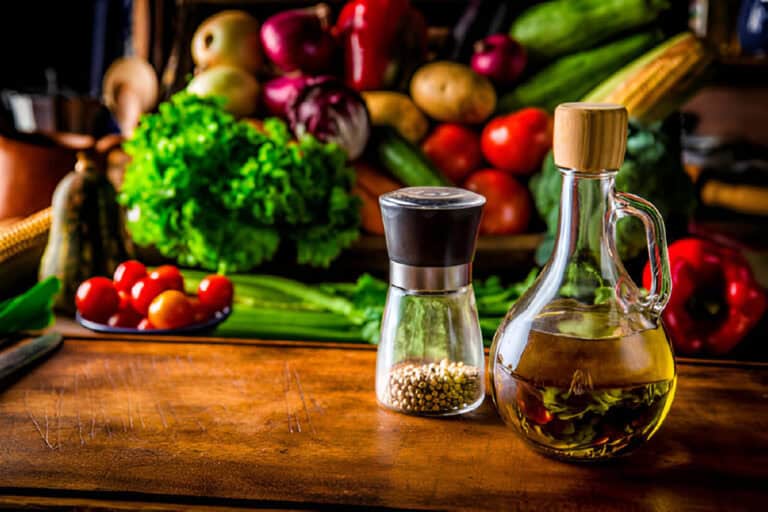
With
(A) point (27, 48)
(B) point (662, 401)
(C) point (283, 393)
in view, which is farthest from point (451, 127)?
(A) point (27, 48)

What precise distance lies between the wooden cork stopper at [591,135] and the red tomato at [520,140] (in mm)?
1019

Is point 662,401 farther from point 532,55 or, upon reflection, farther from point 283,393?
point 532,55

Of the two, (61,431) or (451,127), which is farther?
(451,127)

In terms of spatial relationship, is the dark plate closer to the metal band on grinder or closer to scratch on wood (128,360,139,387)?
scratch on wood (128,360,139,387)

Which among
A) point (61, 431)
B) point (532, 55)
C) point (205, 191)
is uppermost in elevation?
point (532, 55)

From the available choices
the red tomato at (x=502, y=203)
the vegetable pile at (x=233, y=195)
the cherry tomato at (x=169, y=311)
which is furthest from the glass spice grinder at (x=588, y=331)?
the red tomato at (x=502, y=203)

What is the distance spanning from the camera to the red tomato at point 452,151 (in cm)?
181

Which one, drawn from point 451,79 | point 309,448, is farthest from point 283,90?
point 309,448

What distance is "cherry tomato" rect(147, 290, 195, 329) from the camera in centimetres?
121

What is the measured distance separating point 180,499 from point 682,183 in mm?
1263

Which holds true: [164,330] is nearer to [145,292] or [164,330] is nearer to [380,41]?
[145,292]

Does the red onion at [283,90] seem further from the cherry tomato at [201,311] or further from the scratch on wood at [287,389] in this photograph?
the scratch on wood at [287,389]

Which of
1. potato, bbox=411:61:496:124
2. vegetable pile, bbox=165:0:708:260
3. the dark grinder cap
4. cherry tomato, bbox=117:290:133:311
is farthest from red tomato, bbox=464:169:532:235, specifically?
the dark grinder cap

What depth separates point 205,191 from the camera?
1.55 metres
